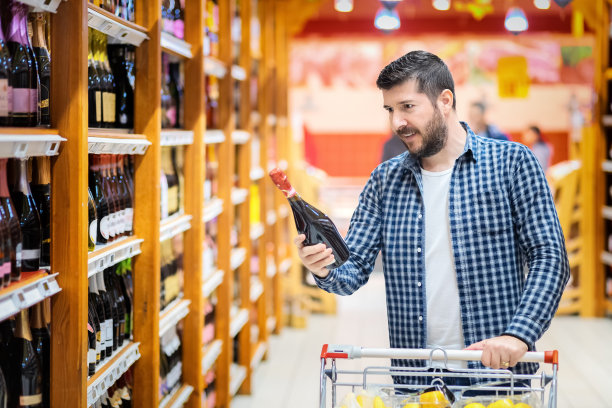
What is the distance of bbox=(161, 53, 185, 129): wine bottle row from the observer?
11.8 ft

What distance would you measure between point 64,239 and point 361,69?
11858mm

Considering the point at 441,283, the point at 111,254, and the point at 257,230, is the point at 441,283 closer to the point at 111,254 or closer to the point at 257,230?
the point at 111,254

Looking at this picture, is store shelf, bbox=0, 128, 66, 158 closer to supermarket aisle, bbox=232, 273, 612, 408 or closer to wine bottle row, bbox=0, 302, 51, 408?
wine bottle row, bbox=0, 302, 51, 408

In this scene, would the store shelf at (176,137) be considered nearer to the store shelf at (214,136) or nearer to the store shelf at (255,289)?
the store shelf at (214,136)

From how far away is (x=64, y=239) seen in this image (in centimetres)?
207

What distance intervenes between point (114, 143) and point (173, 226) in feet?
2.77

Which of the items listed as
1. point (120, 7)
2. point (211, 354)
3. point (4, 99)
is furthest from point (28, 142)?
point (211, 354)

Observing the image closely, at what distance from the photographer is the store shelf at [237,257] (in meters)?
4.65

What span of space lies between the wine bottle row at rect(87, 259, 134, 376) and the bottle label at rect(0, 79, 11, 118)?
0.80m

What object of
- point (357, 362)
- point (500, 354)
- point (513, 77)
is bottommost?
point (357, 362)

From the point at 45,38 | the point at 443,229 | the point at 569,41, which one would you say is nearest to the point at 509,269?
the point at 443,229

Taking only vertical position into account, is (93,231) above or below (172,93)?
below

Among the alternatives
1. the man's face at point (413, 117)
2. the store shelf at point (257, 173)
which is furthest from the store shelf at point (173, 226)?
the store shelf at point (257, 173)

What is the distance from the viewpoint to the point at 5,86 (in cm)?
199
